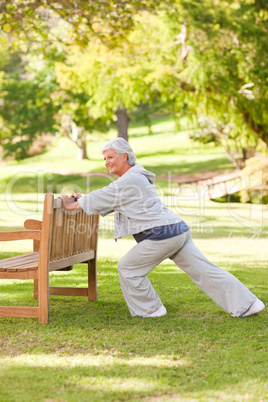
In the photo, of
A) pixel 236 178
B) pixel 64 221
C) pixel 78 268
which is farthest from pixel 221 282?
pixel 236 178

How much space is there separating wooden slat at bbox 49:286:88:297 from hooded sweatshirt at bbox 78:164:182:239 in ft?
4.24

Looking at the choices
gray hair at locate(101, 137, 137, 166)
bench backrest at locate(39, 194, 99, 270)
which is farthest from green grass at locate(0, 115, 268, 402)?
gray hair at locate(101, 137, 137, 166)

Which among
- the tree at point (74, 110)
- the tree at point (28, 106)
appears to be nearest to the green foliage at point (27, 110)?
the tree at point (28, 106)

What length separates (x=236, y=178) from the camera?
24125 mm

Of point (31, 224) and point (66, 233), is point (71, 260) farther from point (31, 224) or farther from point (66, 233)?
point (31, 224)

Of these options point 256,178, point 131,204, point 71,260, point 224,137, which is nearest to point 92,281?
point 71,260

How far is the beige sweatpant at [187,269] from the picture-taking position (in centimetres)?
566

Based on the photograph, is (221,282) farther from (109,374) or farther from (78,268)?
(78,268)

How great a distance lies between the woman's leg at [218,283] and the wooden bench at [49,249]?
121cm

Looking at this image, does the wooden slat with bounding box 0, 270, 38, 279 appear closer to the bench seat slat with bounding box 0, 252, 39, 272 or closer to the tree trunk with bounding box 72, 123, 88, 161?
the bench seat slat with bounding box 0, 252, 39, 272

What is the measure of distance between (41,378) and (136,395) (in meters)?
0.75

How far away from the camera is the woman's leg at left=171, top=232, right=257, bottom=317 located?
5.65m

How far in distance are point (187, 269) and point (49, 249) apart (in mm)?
1398

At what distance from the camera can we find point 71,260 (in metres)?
6.10
